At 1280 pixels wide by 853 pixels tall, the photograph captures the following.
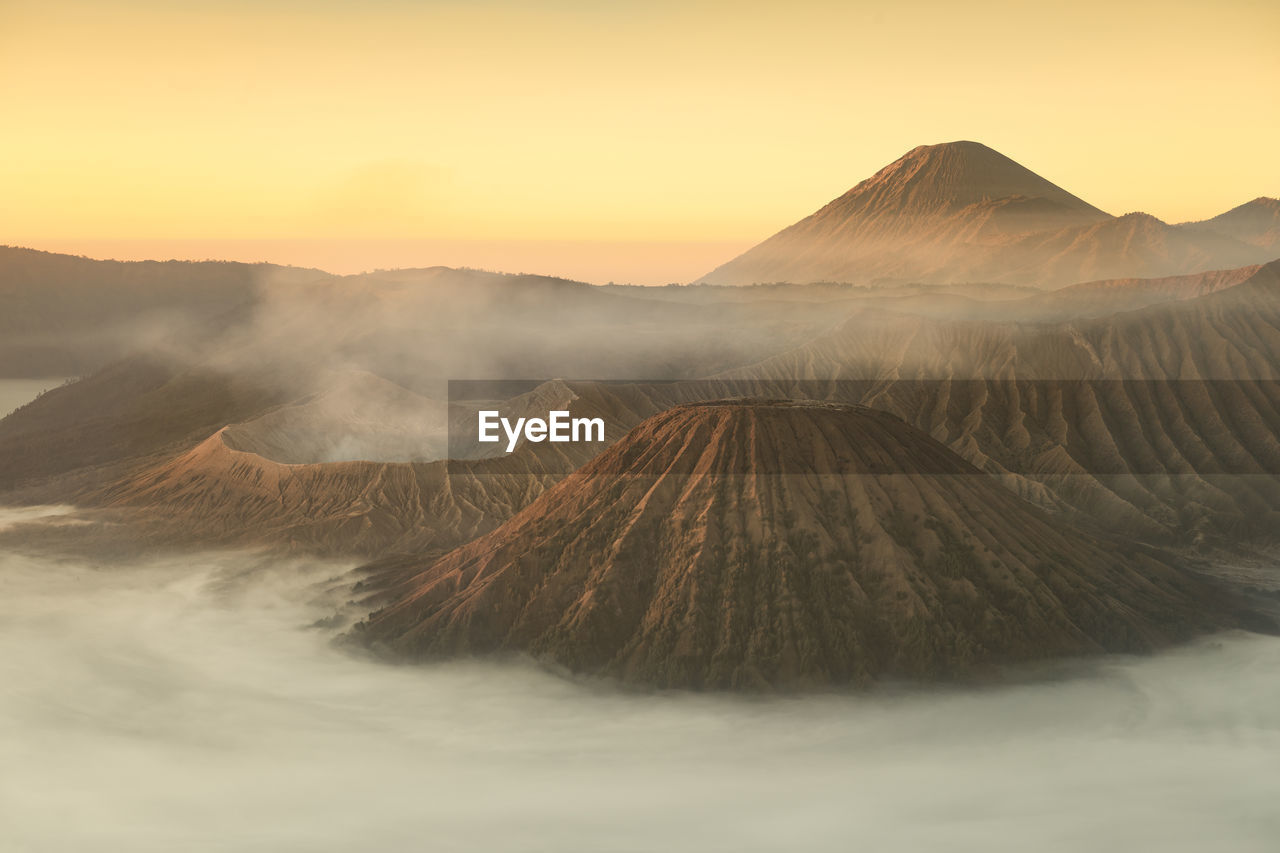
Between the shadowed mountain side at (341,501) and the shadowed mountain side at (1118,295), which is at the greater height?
the shadowed mountain side at (1118,295)

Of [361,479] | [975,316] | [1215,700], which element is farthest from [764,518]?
[975,316]

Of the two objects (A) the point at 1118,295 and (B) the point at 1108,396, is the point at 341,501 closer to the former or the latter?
(B) the point at 1108,396

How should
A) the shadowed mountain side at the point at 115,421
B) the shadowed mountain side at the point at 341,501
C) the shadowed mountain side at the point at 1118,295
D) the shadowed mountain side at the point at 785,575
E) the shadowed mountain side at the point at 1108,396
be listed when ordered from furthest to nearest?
the shadowed mountain side at the point at 1118,295, the shadowed mountain side at the point at 115,421, the shadowed mountain side at the point at 1108,396, the shadowed mountain side at the point at 341,501, the shadowed mountain side at the point at 785,575

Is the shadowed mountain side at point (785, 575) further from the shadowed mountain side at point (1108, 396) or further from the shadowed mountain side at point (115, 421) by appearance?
the shadowed mountain side at point (115, 421)

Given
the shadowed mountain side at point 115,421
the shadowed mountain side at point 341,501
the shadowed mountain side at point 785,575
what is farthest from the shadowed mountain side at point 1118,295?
the shadowed mountain side at point 115,421

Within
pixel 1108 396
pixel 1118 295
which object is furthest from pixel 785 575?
pixel 1118 295

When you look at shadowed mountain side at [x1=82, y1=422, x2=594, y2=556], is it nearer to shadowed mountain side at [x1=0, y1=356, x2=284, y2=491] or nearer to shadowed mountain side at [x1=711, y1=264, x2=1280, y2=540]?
shadowed mountain side at [x1=0, y1=356, x2=284, y2=491]

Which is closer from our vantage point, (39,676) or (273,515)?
(39,676)

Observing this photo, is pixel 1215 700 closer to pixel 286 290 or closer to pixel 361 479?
pixel 361 479
